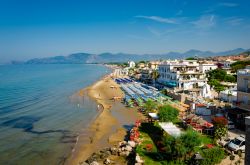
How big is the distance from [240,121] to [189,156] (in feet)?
37.7

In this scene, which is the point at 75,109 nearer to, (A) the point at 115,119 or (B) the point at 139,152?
(A) the point at 115,119

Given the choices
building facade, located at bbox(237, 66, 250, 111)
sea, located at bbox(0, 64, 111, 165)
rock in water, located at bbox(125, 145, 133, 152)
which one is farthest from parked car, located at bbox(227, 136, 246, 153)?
sea, located at bbox(0, 64, 111, 165)

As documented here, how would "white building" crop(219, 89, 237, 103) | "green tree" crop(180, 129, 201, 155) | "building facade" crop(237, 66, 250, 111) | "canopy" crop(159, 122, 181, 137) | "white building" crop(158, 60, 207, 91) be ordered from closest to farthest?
"green tree" crop(180, 129, 201, 155) < "canopy" crop(159, 122, 181, 137) < "building facade" crop(237, 66, 250, 111) < "white building" crop(219, 89, 237, 103) < "white building" crop(158, 60, 207, 91)

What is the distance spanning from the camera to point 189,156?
21234mm

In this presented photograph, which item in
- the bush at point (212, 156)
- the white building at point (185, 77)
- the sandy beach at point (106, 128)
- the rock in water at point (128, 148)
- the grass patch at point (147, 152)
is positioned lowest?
the sandy beach at point (106, 128)

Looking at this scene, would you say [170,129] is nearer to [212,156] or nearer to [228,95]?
[212,156]

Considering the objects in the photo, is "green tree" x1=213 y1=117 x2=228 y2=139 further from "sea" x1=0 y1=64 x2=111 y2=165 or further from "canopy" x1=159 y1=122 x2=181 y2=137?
"sea" x1=0 y1=64 x2=111 y2=165

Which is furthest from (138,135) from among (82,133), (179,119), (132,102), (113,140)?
(132,102)

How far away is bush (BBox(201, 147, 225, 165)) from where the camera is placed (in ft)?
65.4

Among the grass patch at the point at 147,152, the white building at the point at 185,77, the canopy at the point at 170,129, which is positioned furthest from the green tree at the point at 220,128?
the white building at the point at 185,77

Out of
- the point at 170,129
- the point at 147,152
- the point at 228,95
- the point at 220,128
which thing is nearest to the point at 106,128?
the point at 170,129

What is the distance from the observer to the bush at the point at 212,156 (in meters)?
19.9

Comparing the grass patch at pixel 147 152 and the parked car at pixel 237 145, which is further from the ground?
the parked car at pixel 237 145

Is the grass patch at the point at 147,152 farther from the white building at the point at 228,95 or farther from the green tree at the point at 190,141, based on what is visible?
the white building at the point at 228,95
